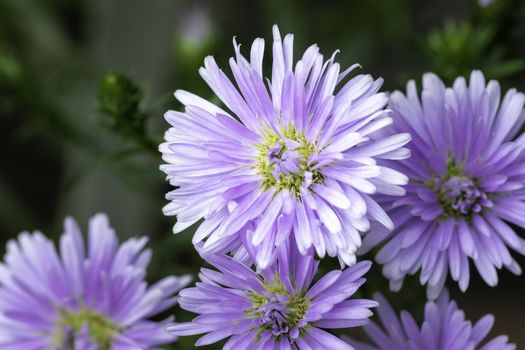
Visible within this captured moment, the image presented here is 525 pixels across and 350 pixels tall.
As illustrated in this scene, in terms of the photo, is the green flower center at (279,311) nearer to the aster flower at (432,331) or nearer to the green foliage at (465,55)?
the aster flower at (432,331)

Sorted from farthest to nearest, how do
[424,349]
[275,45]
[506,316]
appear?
[506,316], [424,349], [275,45]

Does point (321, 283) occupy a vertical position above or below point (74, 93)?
below

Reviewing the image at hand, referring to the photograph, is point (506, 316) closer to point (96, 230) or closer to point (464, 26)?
point (464, 26)

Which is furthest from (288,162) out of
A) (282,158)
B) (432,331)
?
(432,331)

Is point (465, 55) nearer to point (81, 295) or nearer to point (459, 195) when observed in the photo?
point (459, 195)

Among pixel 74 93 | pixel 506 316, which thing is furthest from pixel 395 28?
pixel 74 93

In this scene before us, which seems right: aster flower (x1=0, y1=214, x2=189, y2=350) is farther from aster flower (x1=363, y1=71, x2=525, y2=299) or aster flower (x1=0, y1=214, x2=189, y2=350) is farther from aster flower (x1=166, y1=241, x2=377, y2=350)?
aster flower (x1=363, y1=71, x2=525, y2=299)

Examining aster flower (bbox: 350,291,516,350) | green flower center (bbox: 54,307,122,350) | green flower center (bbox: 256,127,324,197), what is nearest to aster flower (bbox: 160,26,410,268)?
green flower center (bbox: 256,127,324,197)
